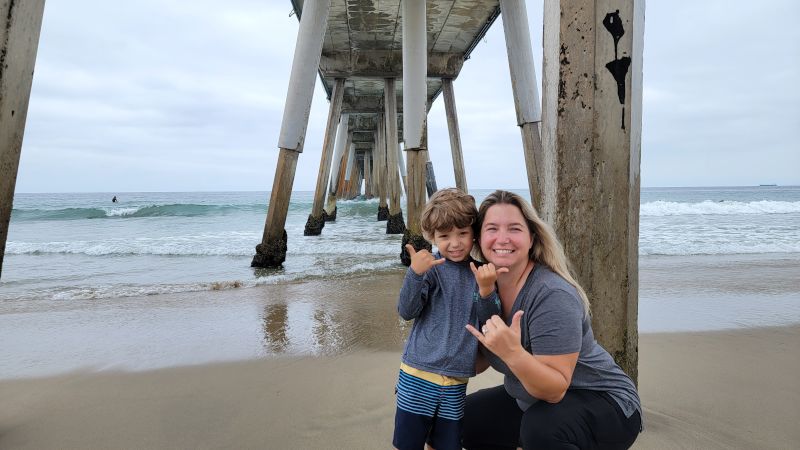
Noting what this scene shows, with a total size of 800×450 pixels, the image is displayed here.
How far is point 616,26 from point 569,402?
1.43 m

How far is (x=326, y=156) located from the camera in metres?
13.5

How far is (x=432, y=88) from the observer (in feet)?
64.3

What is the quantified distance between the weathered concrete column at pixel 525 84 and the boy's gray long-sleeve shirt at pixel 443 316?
651cm

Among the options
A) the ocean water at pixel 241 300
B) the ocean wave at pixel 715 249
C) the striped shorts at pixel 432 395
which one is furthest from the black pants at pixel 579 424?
the ocean wave at pixel 715 249

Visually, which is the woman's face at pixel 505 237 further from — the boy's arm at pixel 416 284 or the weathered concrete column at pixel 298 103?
the weathered concrete column at pixel 298 103

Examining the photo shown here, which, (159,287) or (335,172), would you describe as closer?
(159,287)

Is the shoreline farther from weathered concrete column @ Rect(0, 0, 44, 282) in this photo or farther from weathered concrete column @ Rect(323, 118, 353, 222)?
weathered concrete column @ Rect(323, 118, 353, 222)

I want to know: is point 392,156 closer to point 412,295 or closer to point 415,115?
point 415,115

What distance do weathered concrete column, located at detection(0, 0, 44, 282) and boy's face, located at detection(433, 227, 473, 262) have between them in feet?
5.71

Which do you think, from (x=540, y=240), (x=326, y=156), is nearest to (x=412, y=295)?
(x=540, y=240)

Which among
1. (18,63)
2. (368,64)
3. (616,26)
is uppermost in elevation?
(368,64)

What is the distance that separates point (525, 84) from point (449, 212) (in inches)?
276

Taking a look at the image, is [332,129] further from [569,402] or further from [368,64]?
[569,402]

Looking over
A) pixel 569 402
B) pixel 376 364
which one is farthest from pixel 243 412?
pixel 569 402
